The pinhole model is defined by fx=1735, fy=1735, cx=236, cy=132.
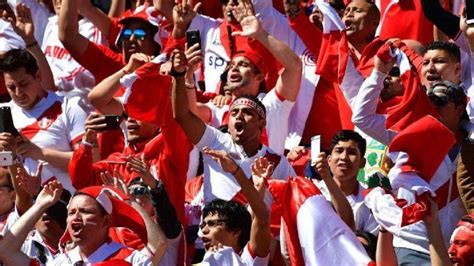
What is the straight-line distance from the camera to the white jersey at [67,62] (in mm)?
12617

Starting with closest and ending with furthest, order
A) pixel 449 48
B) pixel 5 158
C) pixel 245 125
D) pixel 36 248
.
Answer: pixel 5 158, pixel 245 125, pixel 449 48, pixel 36 248

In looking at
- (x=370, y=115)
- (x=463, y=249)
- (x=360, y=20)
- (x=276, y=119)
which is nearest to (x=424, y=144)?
(x=463, y=249)

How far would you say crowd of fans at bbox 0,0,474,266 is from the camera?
9312 mm

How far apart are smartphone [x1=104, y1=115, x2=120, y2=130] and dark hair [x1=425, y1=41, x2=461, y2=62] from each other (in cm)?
205

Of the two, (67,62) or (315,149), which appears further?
(67,62)

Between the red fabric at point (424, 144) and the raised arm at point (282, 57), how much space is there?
1965mm

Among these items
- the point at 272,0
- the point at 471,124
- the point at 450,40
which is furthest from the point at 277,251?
the point at 272,0

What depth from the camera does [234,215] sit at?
9672mm

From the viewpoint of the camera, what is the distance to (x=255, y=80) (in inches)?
442

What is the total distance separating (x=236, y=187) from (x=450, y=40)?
72.5 inches

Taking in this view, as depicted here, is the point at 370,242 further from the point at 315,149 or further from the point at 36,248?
the point at 36,248

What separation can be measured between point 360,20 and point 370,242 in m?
2.08

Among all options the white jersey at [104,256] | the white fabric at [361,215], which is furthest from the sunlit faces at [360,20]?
the white jersey at [104,256]

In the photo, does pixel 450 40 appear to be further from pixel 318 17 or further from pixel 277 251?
pixel 277 251
